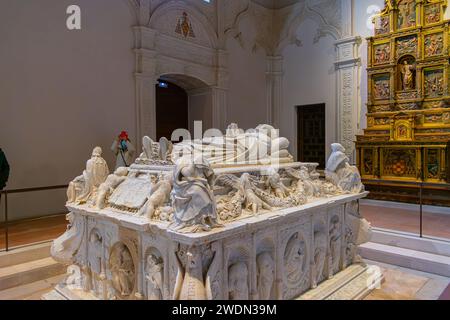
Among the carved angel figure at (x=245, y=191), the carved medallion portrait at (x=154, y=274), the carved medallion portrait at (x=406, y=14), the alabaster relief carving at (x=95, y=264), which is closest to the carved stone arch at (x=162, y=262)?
the carved medallion portrait at (x=154, y=274)

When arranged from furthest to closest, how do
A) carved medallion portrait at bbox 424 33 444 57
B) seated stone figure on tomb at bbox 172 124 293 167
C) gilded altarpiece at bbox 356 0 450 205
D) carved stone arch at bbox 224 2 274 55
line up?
carved stone arch at bbox 224 2 274 55 < carved medallion portrait at bbox 424 33 444 57 < gilded altarpiece at bbox 356 0 450 205 < seated stone figure on tomb at bbox 172 124 293 167

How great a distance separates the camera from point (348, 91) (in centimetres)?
834

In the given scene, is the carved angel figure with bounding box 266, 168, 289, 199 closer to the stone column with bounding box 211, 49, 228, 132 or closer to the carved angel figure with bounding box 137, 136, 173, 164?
the carved angel figure with bounding box 137, 136, 173, 164

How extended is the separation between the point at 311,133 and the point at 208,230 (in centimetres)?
792

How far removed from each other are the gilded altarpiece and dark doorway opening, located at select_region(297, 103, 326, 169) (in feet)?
5.75

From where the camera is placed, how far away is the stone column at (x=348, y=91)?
8164 millimetres

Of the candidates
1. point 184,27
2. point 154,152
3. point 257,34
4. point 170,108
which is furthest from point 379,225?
point 257,34

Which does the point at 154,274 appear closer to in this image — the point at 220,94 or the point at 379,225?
the point at 379,225

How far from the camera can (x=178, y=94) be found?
28.3ft

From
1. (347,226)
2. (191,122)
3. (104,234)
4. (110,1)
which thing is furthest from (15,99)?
(347,226)

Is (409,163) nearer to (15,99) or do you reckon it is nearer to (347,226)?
(347,226)

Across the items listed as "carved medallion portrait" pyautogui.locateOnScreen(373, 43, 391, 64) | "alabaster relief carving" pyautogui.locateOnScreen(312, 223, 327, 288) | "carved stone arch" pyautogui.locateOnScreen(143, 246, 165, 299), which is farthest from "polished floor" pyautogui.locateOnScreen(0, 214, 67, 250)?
"carved medallion portrait" pyautogui.locateOnScreen(373, 43, 391, 64)

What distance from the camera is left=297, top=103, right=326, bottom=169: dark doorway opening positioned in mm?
9266

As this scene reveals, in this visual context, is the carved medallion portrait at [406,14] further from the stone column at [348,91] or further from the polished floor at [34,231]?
the polished floor at [34,231]
